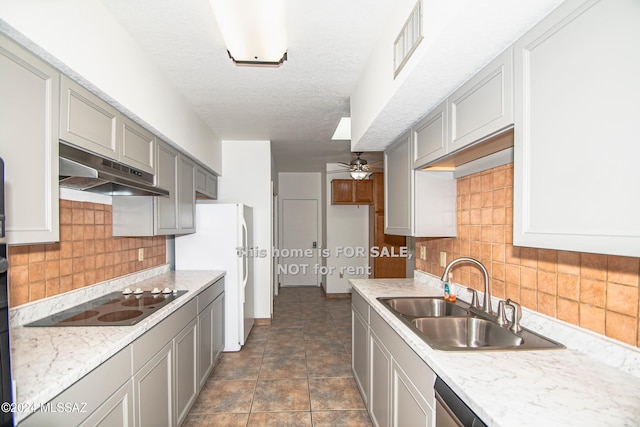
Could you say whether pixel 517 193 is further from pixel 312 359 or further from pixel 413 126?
pixel 312 359

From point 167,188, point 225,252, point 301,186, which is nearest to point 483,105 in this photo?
point 167,188

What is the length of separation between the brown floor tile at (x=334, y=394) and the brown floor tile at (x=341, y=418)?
66 millimetres

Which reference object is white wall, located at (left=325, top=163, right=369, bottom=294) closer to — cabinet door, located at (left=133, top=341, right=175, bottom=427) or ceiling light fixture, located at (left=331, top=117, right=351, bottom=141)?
ceiling light fixture, located at (left=331, top=117, right=351, bottom=141)

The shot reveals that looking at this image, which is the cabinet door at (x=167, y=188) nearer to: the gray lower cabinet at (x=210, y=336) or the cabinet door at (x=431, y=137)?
the gray lower cabinet at (x=210, y=336)

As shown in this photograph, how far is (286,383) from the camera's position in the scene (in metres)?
2.89

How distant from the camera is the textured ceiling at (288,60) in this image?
5.28 ft

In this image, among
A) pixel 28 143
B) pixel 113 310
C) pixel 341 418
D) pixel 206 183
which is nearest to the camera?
pixel 28 143

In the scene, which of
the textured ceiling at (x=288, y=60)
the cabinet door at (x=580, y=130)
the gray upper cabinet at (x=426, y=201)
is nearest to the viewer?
the cabinet door at (x=580, y=130)

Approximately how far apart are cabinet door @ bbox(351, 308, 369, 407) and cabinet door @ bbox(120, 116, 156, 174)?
1930 mm

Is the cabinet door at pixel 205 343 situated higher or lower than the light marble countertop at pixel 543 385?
Answer: lower

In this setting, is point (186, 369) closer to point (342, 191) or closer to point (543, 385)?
point (543, 385)

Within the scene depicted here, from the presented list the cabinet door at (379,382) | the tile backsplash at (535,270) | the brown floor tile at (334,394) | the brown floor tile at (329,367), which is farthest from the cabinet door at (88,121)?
the brown floor tile at (329,367)

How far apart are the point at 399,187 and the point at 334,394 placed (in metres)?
1.78

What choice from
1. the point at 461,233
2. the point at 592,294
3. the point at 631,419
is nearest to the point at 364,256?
the point at 461,233
